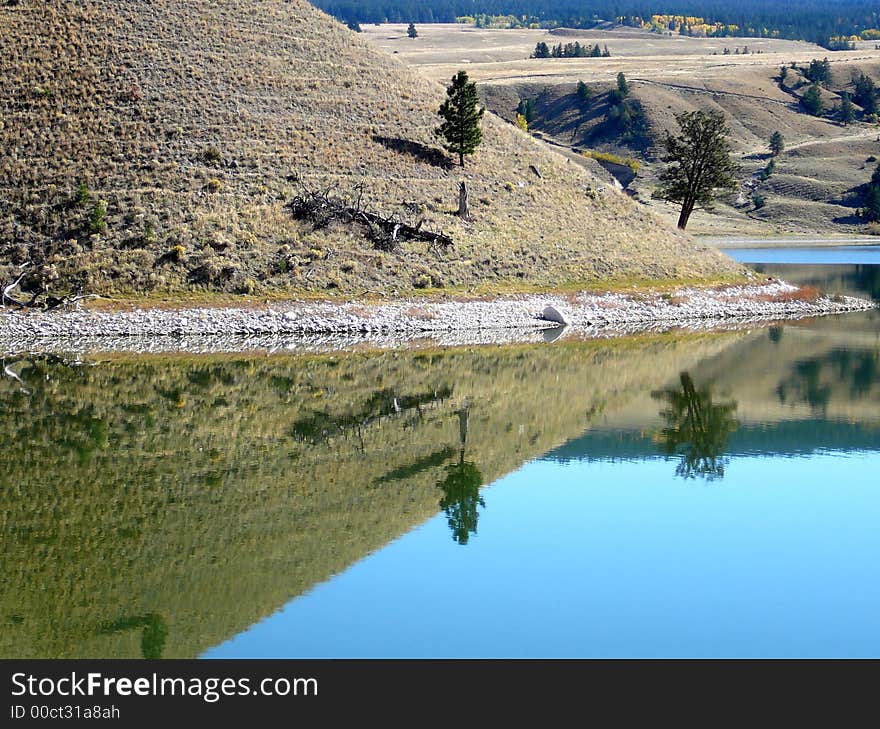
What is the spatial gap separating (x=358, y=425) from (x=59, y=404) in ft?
30.9

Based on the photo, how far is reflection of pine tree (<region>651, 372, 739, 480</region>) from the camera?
3294 cm

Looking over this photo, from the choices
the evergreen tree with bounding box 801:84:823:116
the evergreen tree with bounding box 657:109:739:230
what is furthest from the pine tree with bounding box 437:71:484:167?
the evergreen tree with bounding box 801:84:823:116

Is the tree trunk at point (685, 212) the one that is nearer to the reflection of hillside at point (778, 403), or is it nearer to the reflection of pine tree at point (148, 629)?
the reflection of hillside at point (778, 403)

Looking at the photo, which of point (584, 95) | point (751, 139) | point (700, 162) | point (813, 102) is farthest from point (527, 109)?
point (700, 162)

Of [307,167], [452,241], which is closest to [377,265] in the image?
[452,241]

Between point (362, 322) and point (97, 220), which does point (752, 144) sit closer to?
point (362, 322)

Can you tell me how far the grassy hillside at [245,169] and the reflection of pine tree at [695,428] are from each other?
1886 cm

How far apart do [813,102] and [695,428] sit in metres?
169

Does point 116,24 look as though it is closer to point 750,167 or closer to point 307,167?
point 307,167

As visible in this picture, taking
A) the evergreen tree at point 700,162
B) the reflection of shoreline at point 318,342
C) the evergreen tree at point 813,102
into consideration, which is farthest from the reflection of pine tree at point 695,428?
the evergreen tree at point 813,102

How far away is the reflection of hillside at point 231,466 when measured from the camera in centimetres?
2002

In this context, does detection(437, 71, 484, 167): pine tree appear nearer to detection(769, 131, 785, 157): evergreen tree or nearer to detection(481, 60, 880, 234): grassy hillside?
detection(481, 60, 880, 234): grassy hillside

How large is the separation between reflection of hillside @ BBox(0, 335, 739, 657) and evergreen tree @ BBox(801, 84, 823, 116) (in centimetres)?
15364
